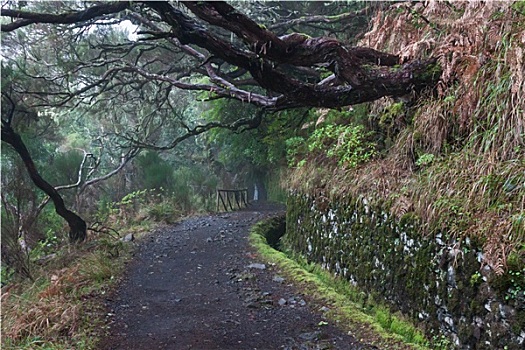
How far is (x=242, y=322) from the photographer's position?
16.3 feet

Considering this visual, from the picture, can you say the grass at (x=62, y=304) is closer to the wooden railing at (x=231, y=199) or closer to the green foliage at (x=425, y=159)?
the green foliage at (x=425, y=159)

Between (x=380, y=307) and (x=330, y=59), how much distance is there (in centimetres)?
305

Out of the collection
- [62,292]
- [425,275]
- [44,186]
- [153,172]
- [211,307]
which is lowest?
[211,307]

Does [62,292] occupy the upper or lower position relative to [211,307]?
upper

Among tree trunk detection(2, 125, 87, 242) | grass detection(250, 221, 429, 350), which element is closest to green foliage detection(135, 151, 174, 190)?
tree trunk detection(2, 125, 87, 242)

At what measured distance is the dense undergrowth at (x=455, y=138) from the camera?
3.73 metres

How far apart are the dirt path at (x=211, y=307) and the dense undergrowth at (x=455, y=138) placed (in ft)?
5.52

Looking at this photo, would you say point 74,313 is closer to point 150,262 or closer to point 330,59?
point 150,262

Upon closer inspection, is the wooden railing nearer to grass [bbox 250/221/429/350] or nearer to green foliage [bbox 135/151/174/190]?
green foliage [bbox 135/151/174/190]

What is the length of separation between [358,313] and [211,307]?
1.91m

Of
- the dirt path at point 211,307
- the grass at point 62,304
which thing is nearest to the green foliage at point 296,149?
the dirt path at point 211,307

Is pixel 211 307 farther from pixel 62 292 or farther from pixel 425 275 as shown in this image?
pixel 425 275

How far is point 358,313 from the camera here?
493cm

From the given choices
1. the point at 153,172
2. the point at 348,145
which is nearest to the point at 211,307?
the point at 348,145
